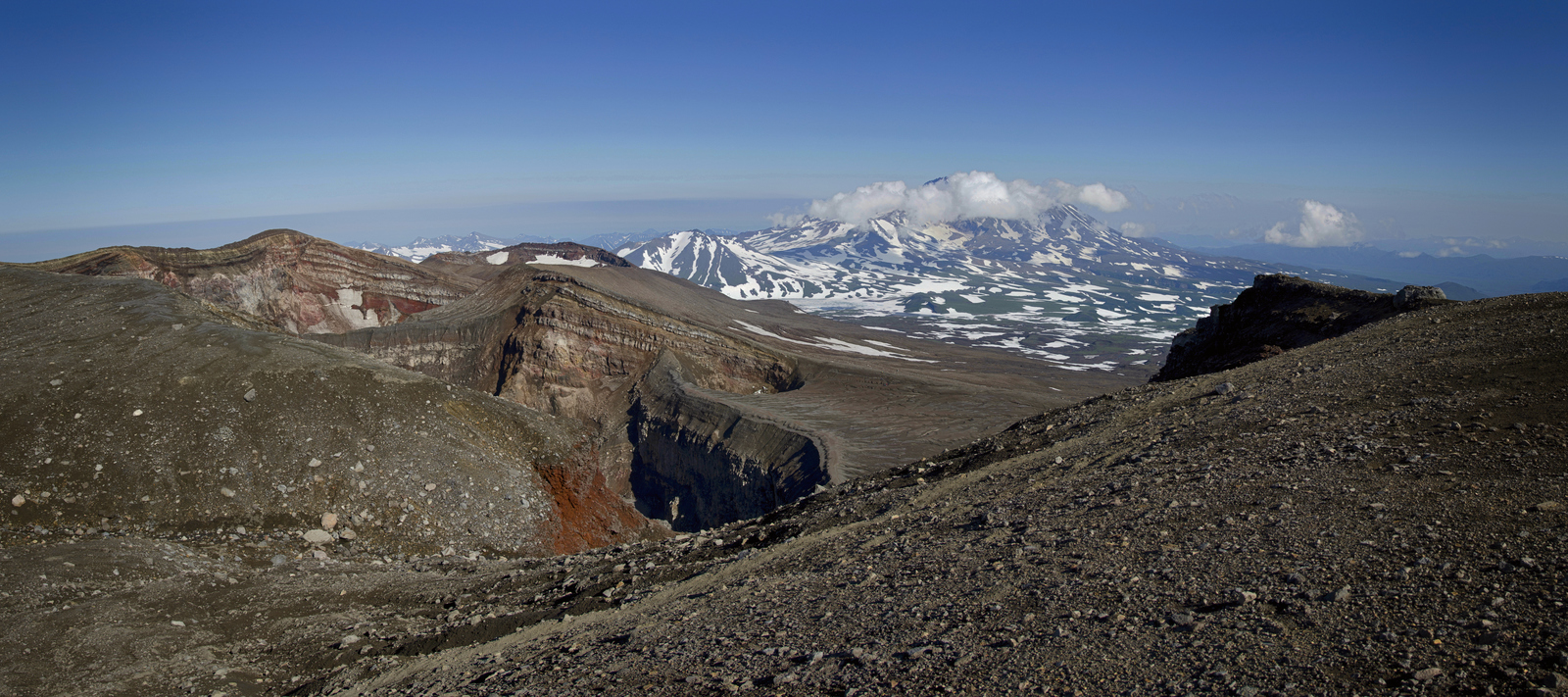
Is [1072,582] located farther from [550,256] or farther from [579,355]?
[550,256]

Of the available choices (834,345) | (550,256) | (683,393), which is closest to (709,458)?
(683,393)

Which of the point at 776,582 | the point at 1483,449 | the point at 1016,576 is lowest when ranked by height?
the point at 776,582

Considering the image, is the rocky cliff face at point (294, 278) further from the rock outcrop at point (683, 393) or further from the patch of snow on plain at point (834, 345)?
the patch of snow on plain at point (834, 345)

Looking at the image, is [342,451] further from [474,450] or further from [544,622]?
[544,622]

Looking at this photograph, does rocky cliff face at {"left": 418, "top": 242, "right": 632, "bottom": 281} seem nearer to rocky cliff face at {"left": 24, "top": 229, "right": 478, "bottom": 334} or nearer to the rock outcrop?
rocky cliff face at {"left": 24, "top": 229, "right": 478, "bottom": 334}

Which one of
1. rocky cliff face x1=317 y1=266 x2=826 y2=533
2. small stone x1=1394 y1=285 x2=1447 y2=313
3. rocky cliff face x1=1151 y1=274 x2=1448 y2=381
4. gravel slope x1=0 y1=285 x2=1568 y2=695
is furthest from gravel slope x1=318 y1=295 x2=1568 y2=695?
rocky cliff face x1=317 y1=266 x2=826 y2=533

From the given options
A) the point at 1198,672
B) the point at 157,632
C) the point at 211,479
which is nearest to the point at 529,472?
the point at 211,479
